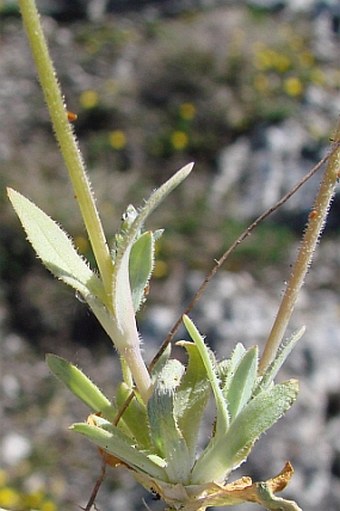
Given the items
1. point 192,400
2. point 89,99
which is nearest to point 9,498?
point 192,400

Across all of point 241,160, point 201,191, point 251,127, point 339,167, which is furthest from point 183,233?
point 339,167

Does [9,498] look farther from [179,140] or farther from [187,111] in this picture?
[187,111]

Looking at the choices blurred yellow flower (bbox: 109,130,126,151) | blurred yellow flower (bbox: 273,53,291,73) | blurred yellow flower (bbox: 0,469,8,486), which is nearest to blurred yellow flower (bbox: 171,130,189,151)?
blurred yellow flower (bbox: 109,130,126,151)

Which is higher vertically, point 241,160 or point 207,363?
point 207,363

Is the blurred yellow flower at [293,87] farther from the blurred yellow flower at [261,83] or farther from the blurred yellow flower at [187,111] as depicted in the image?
the blurred yellow flower at [187,111]

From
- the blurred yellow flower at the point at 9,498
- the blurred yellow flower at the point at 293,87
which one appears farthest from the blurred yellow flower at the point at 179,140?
the blurred yellow flower at the point at 9,498

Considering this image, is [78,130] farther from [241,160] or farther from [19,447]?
[19,447]
